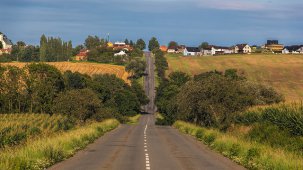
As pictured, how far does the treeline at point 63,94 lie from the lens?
253 ft

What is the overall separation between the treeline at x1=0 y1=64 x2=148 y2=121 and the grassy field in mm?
30461

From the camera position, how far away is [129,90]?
520 ft

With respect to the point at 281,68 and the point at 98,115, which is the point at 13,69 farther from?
the point at 281,68

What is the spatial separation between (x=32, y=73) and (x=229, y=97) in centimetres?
7943

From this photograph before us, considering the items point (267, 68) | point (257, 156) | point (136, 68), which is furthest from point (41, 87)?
point (257, 156)

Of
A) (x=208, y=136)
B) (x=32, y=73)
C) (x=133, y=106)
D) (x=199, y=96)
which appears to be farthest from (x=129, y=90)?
(x=208, y=136)

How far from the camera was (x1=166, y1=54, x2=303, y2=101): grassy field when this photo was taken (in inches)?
5699

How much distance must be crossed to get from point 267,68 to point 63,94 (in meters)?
103

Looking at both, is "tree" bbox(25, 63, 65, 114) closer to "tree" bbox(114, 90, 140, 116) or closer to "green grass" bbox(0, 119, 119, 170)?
"tree" bbox(114, 90, 140, 116)

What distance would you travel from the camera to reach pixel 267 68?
170250mm

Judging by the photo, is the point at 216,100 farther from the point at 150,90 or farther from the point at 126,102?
the point at 150,90

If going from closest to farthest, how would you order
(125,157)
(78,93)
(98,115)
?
(125,157) < (78,93) < (98,115)

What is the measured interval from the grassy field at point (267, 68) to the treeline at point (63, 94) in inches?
1199

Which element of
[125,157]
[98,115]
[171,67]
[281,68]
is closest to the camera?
[125,157]
